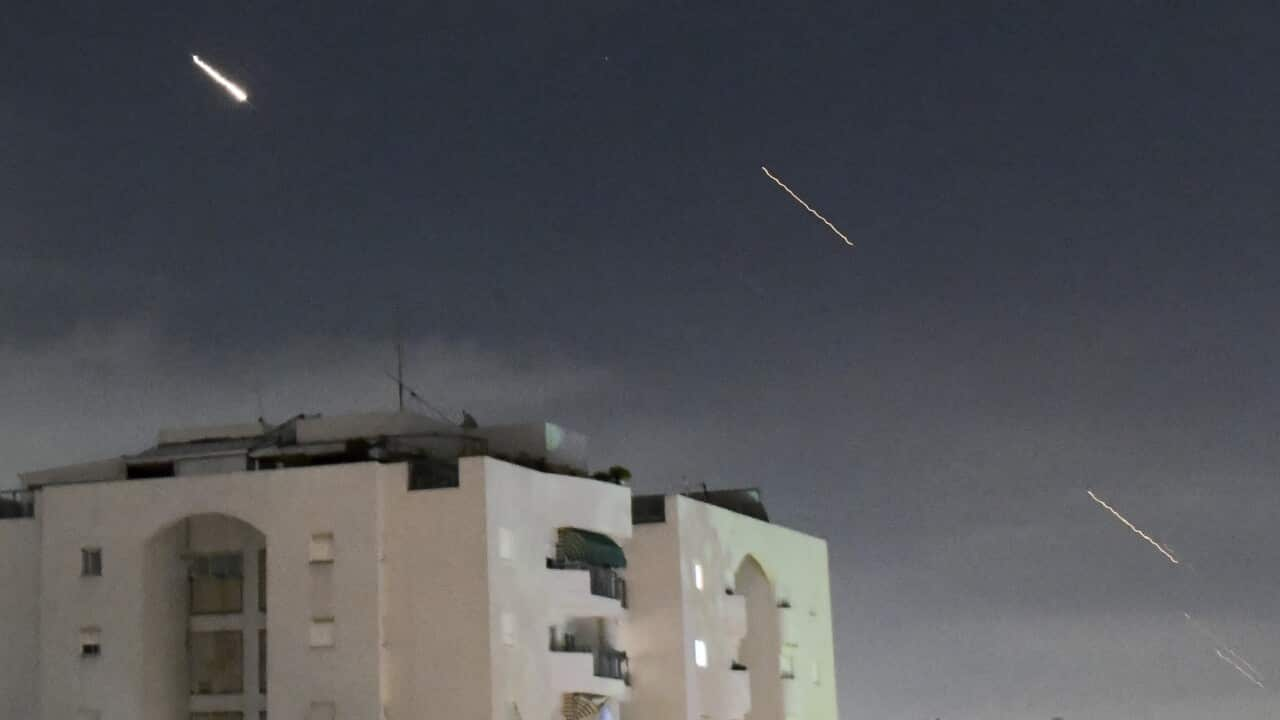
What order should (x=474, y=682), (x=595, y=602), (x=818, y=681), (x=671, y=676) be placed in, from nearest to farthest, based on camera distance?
(x=474, y=682) → (x=595, y=602) → (x=671, y=676) → (x=818, y=681)

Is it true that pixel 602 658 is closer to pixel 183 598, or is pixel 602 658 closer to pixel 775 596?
pixel 183 598

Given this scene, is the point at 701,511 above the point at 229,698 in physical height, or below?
above

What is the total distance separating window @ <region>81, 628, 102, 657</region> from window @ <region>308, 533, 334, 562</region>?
22.0 ft

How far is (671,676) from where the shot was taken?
7244 cm

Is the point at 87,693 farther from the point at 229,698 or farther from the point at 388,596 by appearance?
the point at 388,596

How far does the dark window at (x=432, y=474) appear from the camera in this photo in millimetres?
61969

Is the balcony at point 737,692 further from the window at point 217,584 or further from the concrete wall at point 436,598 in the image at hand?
the window at point 217,584

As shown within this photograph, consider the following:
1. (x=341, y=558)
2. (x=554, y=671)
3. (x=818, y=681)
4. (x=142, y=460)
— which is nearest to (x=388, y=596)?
(x=341, y=558)

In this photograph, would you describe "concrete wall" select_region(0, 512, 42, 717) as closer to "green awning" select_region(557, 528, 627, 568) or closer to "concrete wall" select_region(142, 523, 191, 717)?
"concrete wall" select_region(142, 523, 191, 717)

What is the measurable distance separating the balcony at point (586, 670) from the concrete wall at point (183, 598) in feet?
20.6

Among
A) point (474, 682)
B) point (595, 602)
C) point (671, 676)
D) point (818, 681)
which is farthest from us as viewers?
point (818, 681)

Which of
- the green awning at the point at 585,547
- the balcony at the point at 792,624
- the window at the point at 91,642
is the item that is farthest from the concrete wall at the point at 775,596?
the window at the point at 91,642

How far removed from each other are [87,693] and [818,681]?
34.4 meters

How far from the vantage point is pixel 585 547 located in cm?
6625
